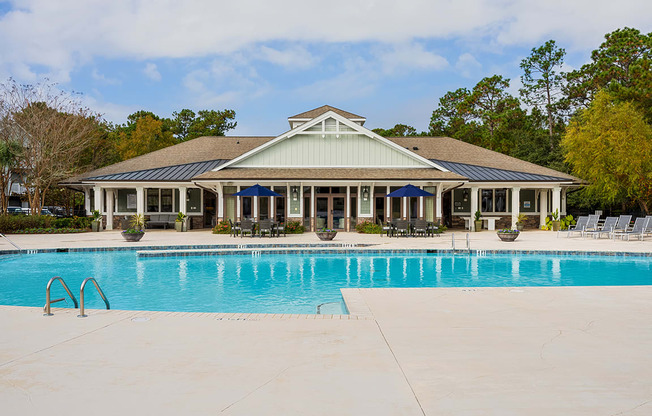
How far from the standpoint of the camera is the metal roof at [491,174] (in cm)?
2595

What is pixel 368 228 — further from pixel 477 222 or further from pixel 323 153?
pixel 477 222

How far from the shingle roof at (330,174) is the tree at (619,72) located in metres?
14.2

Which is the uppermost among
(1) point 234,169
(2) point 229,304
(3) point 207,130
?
(3) point 207,130

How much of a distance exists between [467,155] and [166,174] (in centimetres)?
1750

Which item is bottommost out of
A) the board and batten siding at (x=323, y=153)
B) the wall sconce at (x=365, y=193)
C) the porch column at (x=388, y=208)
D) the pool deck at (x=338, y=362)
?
the pool deck at (x=338, y=362)

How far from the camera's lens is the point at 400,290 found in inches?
315

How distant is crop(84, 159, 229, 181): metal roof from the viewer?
25.4m

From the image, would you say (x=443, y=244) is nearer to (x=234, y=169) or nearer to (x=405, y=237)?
(x=405, y=237)

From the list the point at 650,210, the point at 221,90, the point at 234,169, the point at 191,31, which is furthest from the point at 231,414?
the point at 221,90

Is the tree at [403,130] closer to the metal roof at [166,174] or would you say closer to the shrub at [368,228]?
the metal roof at [166,174]

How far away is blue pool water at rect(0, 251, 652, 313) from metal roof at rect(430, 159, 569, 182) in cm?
1208

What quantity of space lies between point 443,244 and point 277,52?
1719 cm

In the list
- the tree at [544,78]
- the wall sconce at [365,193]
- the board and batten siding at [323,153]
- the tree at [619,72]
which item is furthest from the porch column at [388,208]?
the tree at [544,78]

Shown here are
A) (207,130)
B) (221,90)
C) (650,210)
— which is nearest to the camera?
(650,210)
